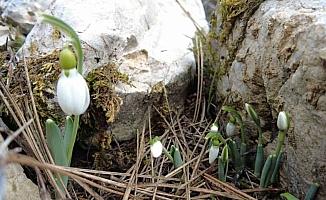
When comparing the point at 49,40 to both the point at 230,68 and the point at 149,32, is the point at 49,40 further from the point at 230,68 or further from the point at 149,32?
the point at 230,68

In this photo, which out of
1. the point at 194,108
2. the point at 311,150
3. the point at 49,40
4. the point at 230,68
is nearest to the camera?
the point at 311,150

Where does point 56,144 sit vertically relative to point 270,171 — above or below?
above

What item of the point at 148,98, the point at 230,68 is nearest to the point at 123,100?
the point at 148,98

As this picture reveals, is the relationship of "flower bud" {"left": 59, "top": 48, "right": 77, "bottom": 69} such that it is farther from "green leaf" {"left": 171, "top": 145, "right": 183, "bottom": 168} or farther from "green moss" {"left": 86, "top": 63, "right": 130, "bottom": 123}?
"green leaf" {"left": 171, "top": 145, "right": 183, "bottom": 168}

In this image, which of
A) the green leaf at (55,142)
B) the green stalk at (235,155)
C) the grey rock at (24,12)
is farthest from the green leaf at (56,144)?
the grey rock at (24,12)

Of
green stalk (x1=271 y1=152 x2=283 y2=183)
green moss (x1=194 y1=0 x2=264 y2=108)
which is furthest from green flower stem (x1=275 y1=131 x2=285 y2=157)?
green moss (x1=194 y1=0 x2=264 y2=108)

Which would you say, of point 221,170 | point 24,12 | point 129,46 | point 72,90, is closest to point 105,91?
point 129,46

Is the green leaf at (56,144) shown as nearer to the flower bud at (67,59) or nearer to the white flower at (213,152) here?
the flower bud at (67,59)

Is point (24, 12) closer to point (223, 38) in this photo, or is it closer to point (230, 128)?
point (223, 38)
